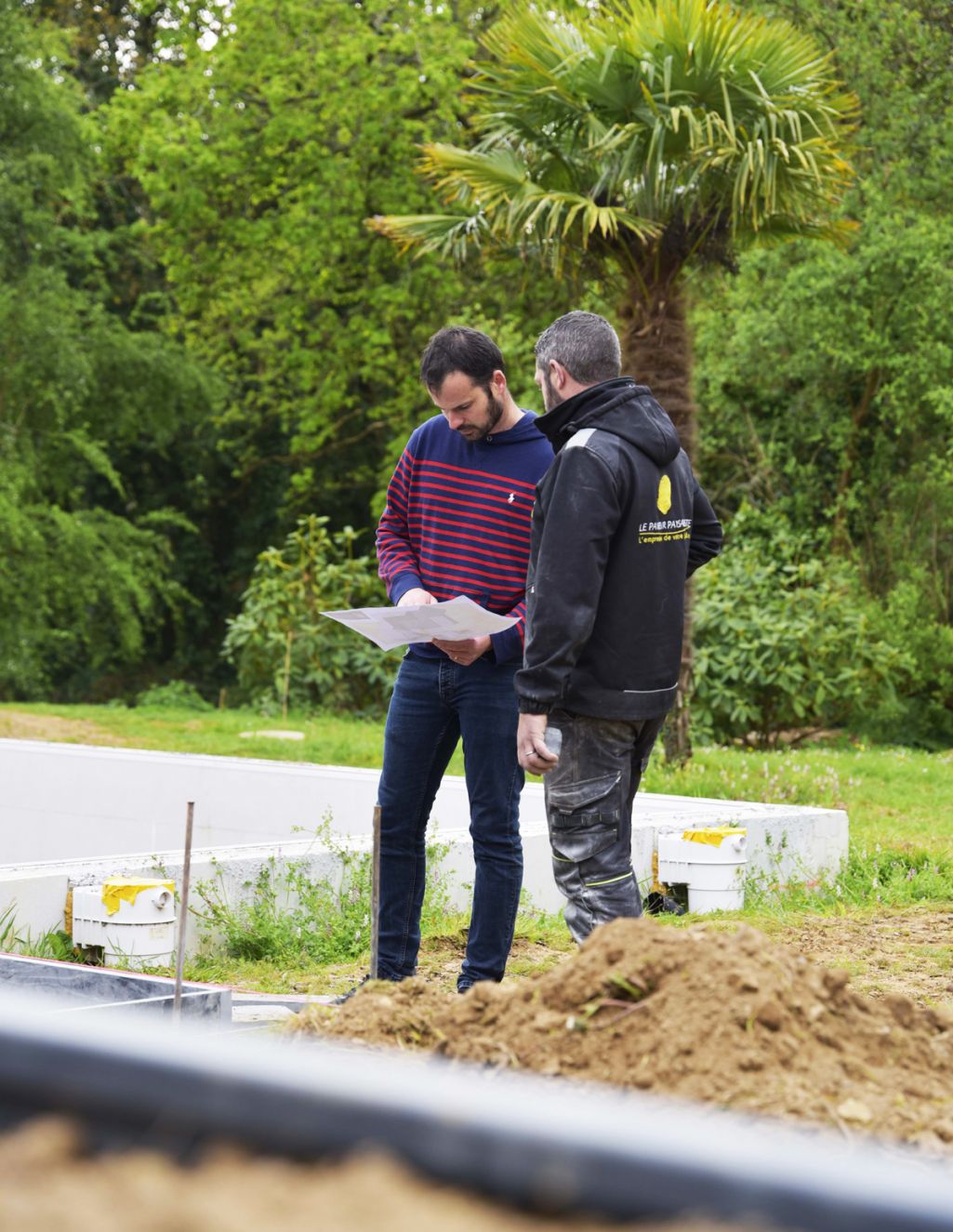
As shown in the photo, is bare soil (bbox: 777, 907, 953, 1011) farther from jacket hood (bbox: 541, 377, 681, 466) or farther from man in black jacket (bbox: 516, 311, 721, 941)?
jacket hood (bbox: 541, 377, 681, 466)

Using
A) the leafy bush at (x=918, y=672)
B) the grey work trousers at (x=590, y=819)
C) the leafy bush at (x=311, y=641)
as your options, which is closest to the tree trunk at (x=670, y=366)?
the leafy bush at (x=311, y=641)

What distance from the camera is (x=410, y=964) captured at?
182 inches

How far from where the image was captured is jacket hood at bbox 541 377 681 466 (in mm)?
3826

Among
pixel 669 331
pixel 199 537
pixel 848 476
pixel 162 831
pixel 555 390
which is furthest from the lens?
pixel 199 537

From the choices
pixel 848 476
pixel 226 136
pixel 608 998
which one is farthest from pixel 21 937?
pixel 226 136

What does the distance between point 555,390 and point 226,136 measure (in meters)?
17.9

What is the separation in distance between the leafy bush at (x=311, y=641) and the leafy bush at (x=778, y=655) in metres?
3.24

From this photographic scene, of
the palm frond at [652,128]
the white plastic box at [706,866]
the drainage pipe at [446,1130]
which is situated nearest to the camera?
the drainage pipe at [446,1130]

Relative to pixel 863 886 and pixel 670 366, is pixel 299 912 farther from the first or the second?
pixel 670 366

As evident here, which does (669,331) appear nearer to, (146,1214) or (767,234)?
(767,234)

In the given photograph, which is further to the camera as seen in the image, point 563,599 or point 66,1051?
point 563,599

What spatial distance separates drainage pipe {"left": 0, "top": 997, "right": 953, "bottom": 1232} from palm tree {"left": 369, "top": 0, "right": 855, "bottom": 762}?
901 cm

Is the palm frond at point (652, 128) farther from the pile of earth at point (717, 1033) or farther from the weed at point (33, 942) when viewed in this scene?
the pile of earth at point (717, 1033)

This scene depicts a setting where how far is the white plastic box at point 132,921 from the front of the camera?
4906mm
